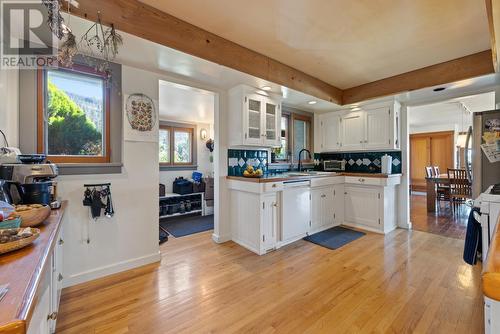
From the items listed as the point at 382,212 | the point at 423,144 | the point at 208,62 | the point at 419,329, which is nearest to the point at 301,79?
the point at 208,62

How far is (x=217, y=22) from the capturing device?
1.98 metres

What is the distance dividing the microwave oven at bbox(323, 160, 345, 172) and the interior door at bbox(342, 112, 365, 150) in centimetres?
30

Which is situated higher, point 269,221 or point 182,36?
point 182,36

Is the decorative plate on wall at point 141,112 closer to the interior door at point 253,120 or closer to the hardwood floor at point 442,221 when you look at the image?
the interior door at point 253,120

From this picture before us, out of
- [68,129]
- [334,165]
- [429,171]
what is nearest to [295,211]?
[334,165]

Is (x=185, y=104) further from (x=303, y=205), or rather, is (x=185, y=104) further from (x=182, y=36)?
(x=303, y=205)

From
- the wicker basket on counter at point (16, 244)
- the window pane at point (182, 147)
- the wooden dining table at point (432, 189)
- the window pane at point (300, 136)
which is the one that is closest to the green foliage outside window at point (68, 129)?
the wicker basket on counter at point (16, 244)

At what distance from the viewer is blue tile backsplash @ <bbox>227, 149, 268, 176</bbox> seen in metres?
3.21

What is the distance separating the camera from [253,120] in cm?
305

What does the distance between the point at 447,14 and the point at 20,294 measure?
9.85ft

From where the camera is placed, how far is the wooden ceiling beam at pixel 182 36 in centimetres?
165

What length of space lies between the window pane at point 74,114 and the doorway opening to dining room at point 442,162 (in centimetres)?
407

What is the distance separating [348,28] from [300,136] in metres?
2.42

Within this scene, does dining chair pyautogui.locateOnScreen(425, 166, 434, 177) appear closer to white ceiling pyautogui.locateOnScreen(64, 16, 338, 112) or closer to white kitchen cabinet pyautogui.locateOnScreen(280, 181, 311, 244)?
white kitchen cabinet pyautogui.locateOnScreen(280, 181, 311, 244)
